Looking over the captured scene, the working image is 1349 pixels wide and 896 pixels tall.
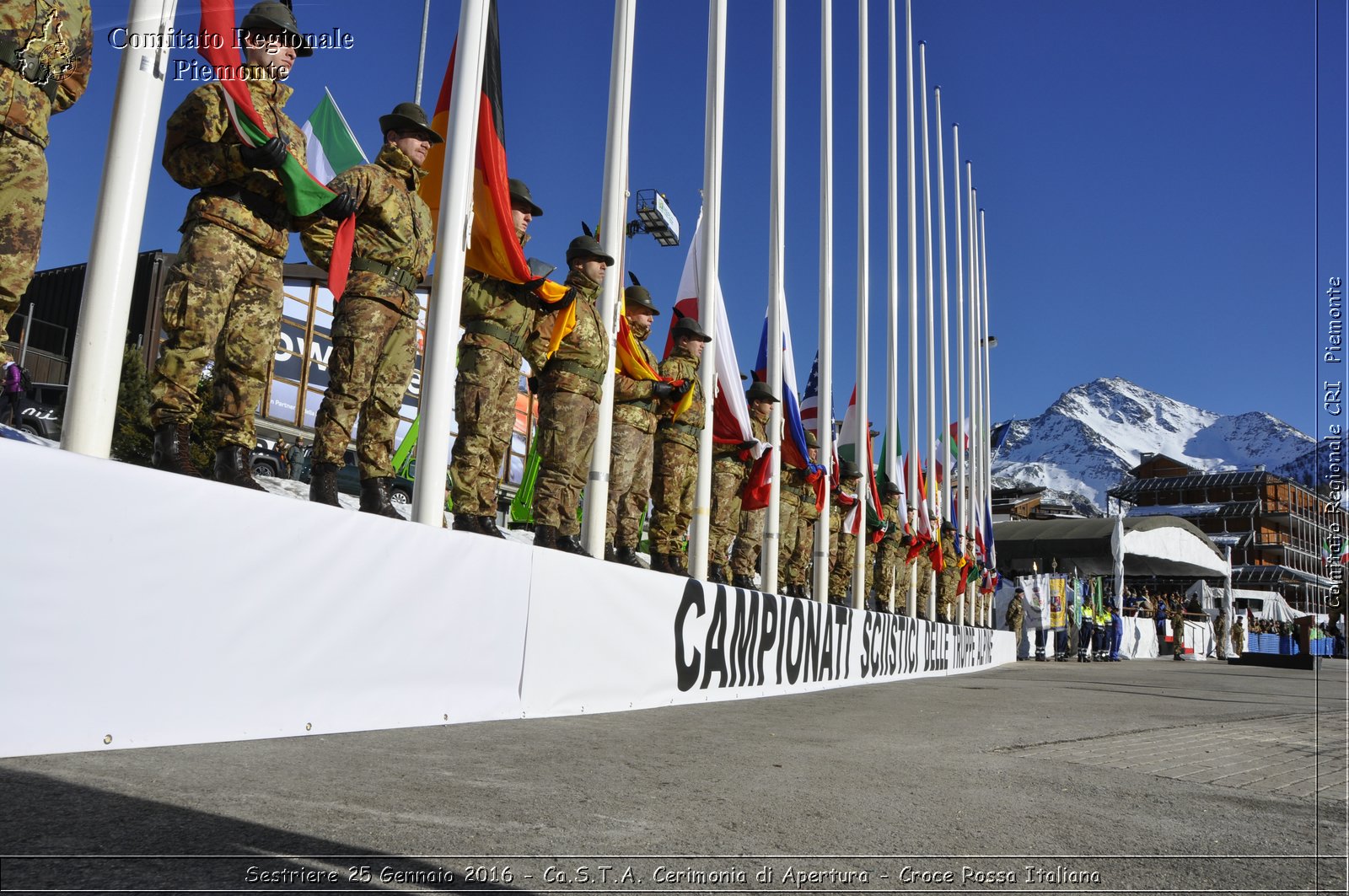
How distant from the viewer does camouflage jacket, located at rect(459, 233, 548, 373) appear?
5641 millimetres

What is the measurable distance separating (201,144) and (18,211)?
78 centimetres

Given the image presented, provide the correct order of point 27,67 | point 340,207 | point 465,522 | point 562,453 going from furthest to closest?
point 562,453
point 465,522
point 340,207
point 27,67

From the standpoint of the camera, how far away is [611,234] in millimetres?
6949

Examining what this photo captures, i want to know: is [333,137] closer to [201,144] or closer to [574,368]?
[574,368]

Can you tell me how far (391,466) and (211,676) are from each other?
6.21ft

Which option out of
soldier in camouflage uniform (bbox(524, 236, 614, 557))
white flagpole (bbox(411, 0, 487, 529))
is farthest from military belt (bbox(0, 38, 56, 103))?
soldier in camouflage uniform (bbox(524, 236, 614, 557))

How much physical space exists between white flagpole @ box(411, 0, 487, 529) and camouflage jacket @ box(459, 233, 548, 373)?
42cm

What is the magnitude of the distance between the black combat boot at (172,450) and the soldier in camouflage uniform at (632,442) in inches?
152

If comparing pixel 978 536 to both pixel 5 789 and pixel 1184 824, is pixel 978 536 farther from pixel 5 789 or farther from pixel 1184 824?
pixel 5 789

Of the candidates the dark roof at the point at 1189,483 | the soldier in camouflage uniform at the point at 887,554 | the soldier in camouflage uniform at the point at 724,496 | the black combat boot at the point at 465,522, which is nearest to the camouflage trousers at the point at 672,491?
the soldier in camouflage uniform at the point at 724,496

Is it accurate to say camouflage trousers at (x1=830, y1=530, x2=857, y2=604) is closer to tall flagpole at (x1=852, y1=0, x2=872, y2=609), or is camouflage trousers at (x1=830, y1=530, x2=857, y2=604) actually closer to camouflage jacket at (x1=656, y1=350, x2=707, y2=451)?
tall flagpole at (x1=852, y1=0, x2=872, y2=609)

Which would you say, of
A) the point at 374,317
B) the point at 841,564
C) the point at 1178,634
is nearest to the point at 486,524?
the point at 374,317

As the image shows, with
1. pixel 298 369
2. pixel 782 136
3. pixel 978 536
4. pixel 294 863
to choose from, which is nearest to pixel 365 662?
pixel 294 863

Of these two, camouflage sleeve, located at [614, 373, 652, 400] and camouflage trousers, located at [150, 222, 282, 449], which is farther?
camouflage sleeve, located at [614, 373, 652, 400]
